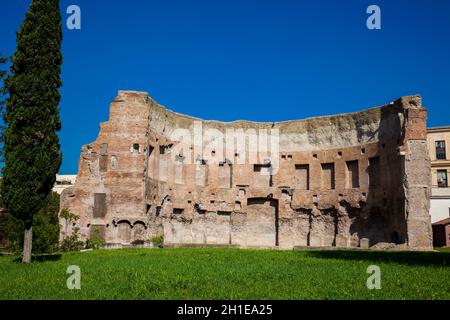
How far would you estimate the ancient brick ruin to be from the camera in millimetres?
29641

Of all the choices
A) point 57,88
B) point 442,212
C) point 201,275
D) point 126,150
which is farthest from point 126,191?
point 442,212

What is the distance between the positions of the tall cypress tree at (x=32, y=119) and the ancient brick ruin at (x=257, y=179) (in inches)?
492

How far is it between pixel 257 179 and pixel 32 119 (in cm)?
2374

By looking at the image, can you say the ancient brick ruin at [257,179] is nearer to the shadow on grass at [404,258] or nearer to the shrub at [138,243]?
the shrub at [138,243]

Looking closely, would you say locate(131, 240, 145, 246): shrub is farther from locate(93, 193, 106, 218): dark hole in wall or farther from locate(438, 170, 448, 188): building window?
locate(438, 170, 448, 188): building window

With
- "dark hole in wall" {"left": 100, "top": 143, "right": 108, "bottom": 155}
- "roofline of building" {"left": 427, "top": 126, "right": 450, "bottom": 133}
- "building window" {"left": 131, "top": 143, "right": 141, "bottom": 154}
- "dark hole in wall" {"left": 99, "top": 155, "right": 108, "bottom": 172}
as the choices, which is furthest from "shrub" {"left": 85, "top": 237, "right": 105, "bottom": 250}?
"roofline of building" {"left": 427, "top": 126, "right": 450, "bottom": 133}

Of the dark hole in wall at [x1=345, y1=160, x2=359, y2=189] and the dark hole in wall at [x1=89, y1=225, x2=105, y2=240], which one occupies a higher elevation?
the dark hole in wall at [x1=345, y1=160, x2=359, y2=189]

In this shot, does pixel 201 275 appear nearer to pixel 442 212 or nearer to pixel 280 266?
pixel 280 266

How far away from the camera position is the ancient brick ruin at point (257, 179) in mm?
29641

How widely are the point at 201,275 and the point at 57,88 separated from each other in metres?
9.63

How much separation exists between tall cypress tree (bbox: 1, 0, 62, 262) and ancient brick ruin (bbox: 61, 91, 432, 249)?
12509 mm

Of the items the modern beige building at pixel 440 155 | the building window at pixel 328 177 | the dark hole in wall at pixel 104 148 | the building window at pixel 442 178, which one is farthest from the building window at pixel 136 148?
the building window at pixel 442 178

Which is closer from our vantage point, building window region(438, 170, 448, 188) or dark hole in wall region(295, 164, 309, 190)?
dark hole in wall region(295, 164, 309, 190)

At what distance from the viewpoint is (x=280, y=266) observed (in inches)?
581
